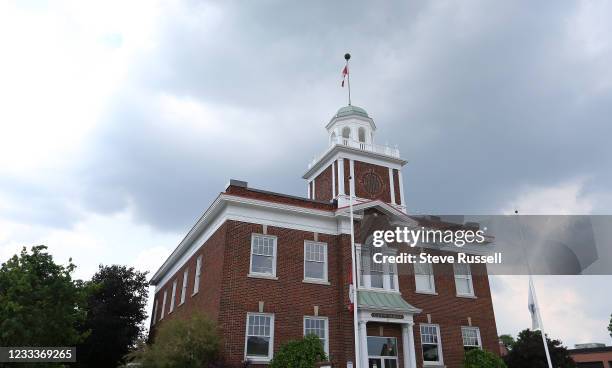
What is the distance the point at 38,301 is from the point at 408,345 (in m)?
17.7

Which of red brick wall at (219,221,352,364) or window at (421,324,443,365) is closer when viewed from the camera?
red brick wall at (219,221,352,364)

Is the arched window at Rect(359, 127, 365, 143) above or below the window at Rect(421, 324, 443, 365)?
above

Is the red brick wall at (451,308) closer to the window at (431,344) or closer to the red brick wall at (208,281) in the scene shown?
the window at (431,344)

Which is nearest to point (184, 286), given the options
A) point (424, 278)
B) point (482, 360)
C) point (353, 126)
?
point (424, 278)

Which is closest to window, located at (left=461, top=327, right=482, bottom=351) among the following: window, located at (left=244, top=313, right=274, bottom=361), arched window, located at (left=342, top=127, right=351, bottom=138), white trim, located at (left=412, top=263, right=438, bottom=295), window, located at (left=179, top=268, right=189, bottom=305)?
white trim, located at (left=412, top=263, right=438, bottom=295)

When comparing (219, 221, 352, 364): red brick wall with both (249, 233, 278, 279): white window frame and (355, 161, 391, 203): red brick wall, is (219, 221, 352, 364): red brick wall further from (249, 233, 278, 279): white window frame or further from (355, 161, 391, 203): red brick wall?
(355, 161, 391, 203): red brick wall

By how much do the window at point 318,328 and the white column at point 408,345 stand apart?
4327mm

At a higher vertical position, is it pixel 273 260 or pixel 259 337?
pixel 273 260

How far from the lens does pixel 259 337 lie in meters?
22.9

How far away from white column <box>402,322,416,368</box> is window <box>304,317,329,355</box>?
14.2ft

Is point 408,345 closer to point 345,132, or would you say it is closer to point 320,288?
point 320,288

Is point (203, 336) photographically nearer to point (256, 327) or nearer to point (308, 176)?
point (256, 327)

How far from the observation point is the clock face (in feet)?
106

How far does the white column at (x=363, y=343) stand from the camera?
23391mm
